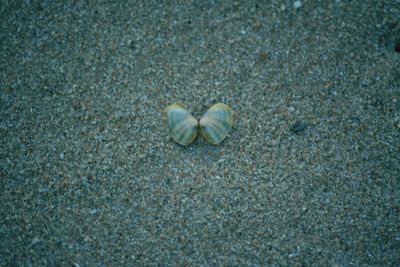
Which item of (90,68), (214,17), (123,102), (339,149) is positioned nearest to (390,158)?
(339,149)

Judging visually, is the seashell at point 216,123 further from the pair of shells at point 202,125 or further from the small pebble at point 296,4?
the small pebble at point 296,4

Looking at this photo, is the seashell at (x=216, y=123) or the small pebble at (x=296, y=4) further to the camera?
the small pebble at (x=296, y=4)

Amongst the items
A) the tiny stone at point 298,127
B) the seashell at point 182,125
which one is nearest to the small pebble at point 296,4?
the tiny stone at point 298,127

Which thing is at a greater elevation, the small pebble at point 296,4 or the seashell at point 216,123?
the small pebble at point 296,4

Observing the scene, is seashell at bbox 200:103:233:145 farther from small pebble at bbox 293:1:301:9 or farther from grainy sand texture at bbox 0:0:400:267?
small pebble at bbox 293:1:301:9

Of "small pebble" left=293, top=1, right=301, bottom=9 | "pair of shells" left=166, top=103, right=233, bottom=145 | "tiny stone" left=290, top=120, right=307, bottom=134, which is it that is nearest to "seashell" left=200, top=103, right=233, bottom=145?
"pair of shells" left=166, top=103, right=233, bottom=145

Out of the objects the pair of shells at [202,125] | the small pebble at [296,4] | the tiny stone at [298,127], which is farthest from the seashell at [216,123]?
the small pebble at [296,4]

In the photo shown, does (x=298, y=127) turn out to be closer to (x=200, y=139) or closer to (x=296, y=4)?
(x=200, y=139)

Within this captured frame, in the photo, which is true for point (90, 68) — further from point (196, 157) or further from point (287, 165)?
point (287, 165)
